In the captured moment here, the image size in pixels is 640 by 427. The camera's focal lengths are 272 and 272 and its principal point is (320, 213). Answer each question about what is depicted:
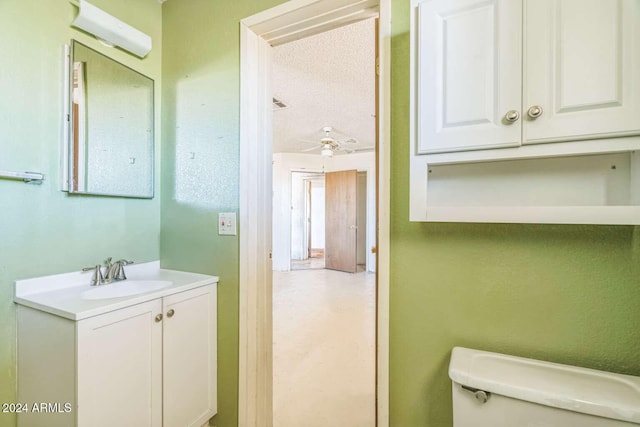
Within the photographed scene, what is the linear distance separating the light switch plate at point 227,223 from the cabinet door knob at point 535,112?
1255mm

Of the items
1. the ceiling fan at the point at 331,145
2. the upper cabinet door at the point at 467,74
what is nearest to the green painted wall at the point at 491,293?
the upper cabinet door at the point at 467,74

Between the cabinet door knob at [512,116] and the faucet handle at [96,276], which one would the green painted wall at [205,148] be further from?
the cabinet door knob at [512,116]

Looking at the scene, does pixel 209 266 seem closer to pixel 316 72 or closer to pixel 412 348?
pixel 412 348

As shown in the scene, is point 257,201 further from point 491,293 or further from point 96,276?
point 491,293

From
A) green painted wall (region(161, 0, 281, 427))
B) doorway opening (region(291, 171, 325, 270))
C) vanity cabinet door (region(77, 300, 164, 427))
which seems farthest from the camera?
doorway opening (region(291, 171, 325, 270))

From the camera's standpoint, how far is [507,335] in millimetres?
911

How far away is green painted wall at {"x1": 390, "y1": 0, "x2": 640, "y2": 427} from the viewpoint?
805 mm

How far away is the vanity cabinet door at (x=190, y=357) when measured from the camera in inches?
48.1

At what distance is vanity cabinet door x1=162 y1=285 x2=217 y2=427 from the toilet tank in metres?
1.15

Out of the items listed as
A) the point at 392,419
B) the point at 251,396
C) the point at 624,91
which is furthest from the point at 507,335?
the point at 251,396

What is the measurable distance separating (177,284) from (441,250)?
1216mm

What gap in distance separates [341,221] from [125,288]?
14.3ft

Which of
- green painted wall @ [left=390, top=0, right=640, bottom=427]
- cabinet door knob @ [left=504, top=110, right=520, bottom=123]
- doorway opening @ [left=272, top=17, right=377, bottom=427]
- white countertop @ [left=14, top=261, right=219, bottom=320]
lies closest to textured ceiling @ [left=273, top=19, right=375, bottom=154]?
doorway opening @ [left=272, top=17, right=377, bottom=427]

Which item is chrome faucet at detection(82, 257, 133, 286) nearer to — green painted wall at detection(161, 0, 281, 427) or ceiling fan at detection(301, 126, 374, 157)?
green painted wall at detection(161, 0, 281, 427)
